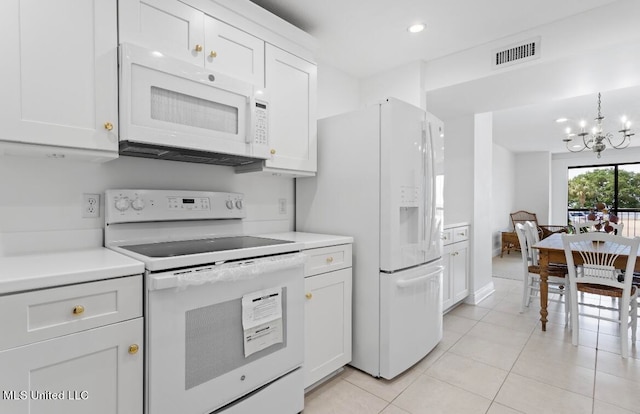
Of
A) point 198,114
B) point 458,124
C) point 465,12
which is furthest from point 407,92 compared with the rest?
point 198,114

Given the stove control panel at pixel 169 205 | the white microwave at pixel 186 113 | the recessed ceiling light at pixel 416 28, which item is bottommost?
the stove control panel at pixel 169 205

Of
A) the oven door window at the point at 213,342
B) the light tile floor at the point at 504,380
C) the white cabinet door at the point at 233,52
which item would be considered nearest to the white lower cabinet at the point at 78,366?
the oven door window at the point at 213,342

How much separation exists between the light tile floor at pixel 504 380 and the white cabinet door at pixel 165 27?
2.05 meters

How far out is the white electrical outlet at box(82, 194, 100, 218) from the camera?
5.31 ft

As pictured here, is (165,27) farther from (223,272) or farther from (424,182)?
(424,182)

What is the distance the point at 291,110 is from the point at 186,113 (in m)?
0.77

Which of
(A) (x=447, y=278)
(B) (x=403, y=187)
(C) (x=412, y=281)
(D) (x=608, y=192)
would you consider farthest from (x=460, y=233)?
(D) (x=608, y=192)

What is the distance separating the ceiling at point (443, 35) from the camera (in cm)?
215

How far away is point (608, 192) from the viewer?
7.91 meters

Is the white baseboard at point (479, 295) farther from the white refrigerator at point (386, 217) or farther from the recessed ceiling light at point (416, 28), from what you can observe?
the recessed ceiling light at point (416, 28)

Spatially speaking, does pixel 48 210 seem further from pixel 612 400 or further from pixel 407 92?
pixel 612 400

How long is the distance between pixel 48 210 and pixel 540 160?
9749 millimetres

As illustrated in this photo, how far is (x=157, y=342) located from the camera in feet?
4.03

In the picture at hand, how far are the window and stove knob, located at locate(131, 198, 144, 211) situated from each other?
9809mm
